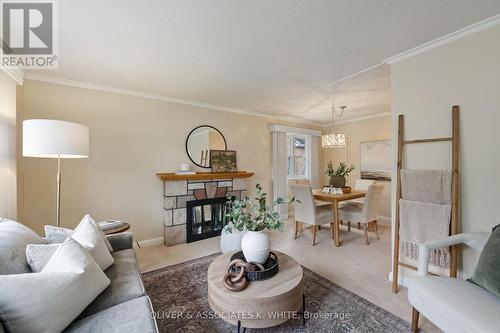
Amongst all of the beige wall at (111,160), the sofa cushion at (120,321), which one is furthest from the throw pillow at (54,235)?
the beige wall at (111,160)

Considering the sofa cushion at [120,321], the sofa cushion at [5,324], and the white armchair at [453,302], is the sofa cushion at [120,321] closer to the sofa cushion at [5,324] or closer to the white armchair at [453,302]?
the sofa cushion at [5,324]

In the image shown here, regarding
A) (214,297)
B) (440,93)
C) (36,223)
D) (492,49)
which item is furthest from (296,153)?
(36,223)

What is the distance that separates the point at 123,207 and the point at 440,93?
12.9 ft

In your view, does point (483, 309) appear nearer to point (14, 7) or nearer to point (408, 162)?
point (408, 162)

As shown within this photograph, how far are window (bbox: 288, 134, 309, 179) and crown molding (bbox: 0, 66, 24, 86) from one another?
14.7ft

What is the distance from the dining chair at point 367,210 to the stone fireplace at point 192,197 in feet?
6.29

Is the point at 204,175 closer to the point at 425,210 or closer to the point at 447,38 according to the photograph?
the point at 425,210

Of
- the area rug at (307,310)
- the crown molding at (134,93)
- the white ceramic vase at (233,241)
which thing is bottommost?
the area rug at (307,310)

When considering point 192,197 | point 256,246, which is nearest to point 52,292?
point 256,246

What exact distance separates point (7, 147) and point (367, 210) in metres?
4.37

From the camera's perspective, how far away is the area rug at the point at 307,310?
5.05 ft

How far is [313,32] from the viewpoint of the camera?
1.73 meters

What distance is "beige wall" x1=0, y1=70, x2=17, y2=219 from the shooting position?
1.89m

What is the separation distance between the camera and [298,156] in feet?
17.3
